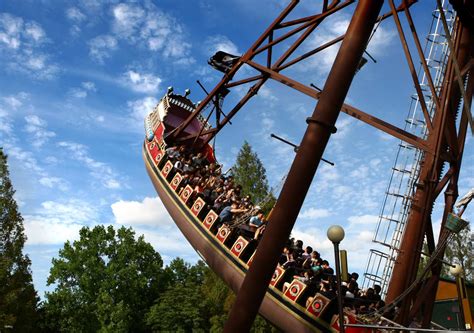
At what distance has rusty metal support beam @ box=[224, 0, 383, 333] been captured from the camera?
571 cm

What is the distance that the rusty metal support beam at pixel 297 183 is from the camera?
18.7 feet

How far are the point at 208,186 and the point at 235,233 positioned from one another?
2.84 m

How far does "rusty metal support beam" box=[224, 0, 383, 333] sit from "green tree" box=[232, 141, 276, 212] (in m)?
21.4

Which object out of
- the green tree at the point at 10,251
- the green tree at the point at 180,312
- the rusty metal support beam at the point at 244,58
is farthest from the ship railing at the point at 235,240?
the green tree at the point at 180,312

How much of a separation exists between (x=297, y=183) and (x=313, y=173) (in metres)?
0.26

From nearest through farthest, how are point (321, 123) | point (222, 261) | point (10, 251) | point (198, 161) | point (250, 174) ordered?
point (321, 123)
point (222, 261)
point (198, 161)
point (10, 251)
point (250, 174)

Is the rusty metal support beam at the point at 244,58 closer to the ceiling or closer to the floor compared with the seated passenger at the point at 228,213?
closer to the ceiling

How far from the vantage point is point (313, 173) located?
5.90 m

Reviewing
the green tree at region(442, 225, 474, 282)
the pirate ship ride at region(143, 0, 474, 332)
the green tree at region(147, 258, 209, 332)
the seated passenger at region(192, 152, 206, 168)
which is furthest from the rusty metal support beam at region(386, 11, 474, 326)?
the green tree at region(147, 258, 209, 332)

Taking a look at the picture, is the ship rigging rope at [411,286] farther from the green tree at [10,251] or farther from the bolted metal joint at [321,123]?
the green tree at [10,251]

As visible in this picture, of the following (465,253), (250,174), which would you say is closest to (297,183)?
(250,174)

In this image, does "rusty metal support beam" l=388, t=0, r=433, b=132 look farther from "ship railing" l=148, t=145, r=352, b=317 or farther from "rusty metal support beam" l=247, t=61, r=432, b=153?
"ship railing" l=148, t=145, r=352, b=317

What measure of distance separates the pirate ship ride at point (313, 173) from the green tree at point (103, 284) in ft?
71.3

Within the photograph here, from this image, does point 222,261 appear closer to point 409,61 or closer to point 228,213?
point 228,213
